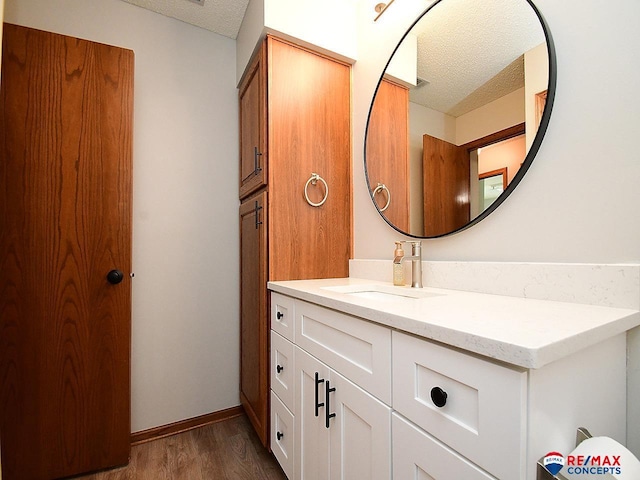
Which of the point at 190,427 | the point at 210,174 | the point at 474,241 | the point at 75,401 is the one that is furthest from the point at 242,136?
the point at 190,427

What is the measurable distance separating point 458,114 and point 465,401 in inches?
40.5

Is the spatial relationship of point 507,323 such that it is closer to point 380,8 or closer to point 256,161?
point 256,161

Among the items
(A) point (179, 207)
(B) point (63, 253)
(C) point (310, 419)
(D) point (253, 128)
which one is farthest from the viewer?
(A) point (179, 207)

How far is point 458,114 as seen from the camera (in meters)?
1.18

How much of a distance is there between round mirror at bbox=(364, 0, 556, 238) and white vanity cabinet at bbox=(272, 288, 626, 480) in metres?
0.44

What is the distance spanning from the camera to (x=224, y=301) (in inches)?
76.7

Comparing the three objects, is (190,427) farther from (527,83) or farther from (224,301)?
(527,83)

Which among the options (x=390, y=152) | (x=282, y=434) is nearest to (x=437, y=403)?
(x=282, y=434)

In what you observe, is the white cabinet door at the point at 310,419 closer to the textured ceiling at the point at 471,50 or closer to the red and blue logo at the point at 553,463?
the red and blue logo at the point at 553,463

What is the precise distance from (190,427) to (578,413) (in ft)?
6.29

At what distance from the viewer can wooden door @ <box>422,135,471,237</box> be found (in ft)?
3.68

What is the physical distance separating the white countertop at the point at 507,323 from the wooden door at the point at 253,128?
92 cm

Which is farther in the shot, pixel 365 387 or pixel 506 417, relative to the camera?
pixel 365 387

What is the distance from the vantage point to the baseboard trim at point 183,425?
1682mm
